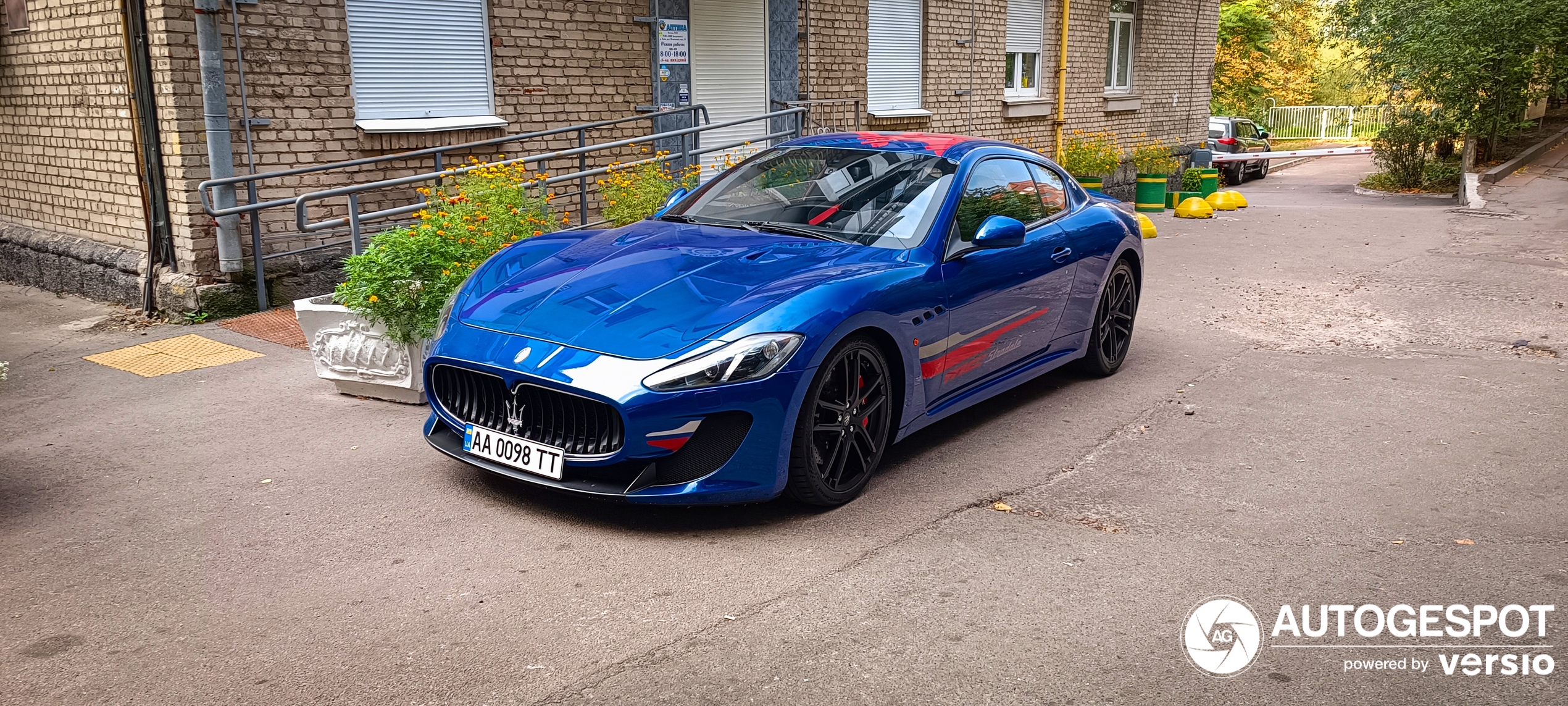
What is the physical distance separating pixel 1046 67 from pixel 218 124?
1328 centimetres

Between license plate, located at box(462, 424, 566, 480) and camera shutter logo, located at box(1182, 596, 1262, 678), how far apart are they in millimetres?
2238

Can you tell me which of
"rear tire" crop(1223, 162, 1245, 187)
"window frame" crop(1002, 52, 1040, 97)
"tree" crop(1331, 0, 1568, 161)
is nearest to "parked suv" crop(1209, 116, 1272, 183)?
"rear tire" crop(1223, 162, 1245, 187)

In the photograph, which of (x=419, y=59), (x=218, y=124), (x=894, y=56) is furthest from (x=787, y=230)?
(x=894, y=56)

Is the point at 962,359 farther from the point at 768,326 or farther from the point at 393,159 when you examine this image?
the point at 393,159

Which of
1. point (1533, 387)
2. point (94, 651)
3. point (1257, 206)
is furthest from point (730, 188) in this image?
point (1257, 206)

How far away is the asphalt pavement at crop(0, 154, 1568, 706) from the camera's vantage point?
3.27 metres

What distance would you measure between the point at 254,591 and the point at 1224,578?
3279mm

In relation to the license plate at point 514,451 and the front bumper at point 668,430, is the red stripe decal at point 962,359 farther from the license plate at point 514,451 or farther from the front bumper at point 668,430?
the license plate at point 514,451

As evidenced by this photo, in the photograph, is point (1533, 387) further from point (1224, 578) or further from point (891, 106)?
point (891, 106)

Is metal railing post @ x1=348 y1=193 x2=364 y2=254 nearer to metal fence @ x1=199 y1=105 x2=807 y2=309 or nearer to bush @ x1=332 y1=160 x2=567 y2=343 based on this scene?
metal fence @ x1=199 y1=105 x2=807 y2=309

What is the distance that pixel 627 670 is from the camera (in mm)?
3277

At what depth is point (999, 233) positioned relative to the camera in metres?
5.18

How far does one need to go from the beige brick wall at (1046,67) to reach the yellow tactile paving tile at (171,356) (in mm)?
8316

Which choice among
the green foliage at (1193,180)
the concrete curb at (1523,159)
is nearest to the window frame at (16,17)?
the green foliage at (1193,180)
